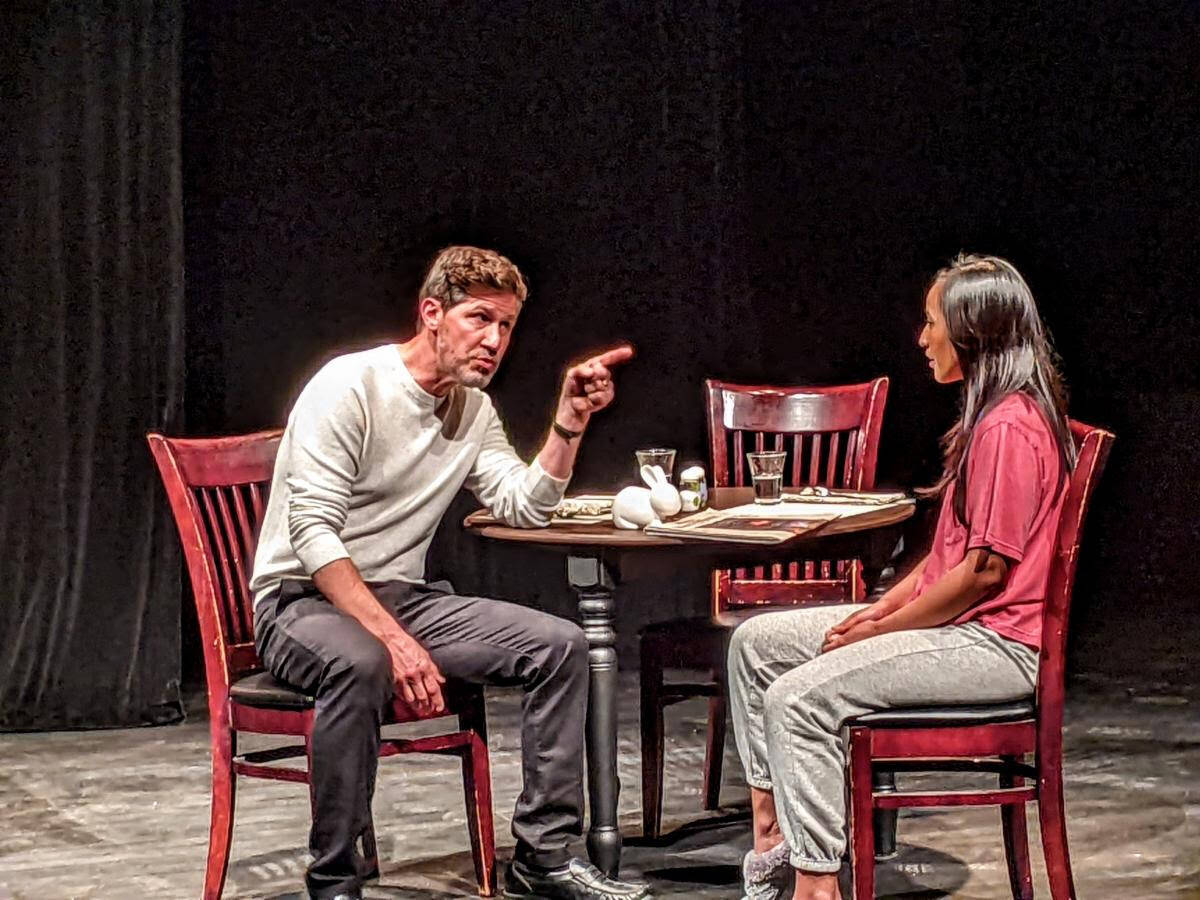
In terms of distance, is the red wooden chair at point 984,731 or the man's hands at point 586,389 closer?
the red wooden chair at point 984,731

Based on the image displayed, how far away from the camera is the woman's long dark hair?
2.76 m

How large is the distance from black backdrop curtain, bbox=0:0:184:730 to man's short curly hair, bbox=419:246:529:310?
1.74m

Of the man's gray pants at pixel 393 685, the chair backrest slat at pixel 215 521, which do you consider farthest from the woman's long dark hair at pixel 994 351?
the chair backrest slat at pixel 215 521

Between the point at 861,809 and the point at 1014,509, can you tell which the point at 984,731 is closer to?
the point at 861,809

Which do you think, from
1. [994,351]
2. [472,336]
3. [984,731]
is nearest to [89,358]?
[472,336]

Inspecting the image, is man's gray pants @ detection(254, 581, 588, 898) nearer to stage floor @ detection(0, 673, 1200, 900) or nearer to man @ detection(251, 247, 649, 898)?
man @ detection(251, 247, 649, 898)

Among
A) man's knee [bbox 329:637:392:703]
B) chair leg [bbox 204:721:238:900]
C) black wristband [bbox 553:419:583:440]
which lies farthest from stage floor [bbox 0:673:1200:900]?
black wristband [bbox 553:419:583:440]

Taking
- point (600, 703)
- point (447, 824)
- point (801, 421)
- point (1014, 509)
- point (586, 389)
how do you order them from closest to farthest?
point (1014, 509), point (600, 703), point (586, 389), point (447, 824), point (801, 421)

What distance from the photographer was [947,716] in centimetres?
272

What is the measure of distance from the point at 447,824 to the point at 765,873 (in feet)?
3.20

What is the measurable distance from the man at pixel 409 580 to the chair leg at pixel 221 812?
186mm

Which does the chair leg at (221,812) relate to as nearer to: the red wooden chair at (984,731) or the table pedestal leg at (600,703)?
the table pedestal leg at (600,703)

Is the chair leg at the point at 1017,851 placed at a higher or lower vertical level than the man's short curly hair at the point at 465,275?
lower

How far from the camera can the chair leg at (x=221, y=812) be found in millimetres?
3115
